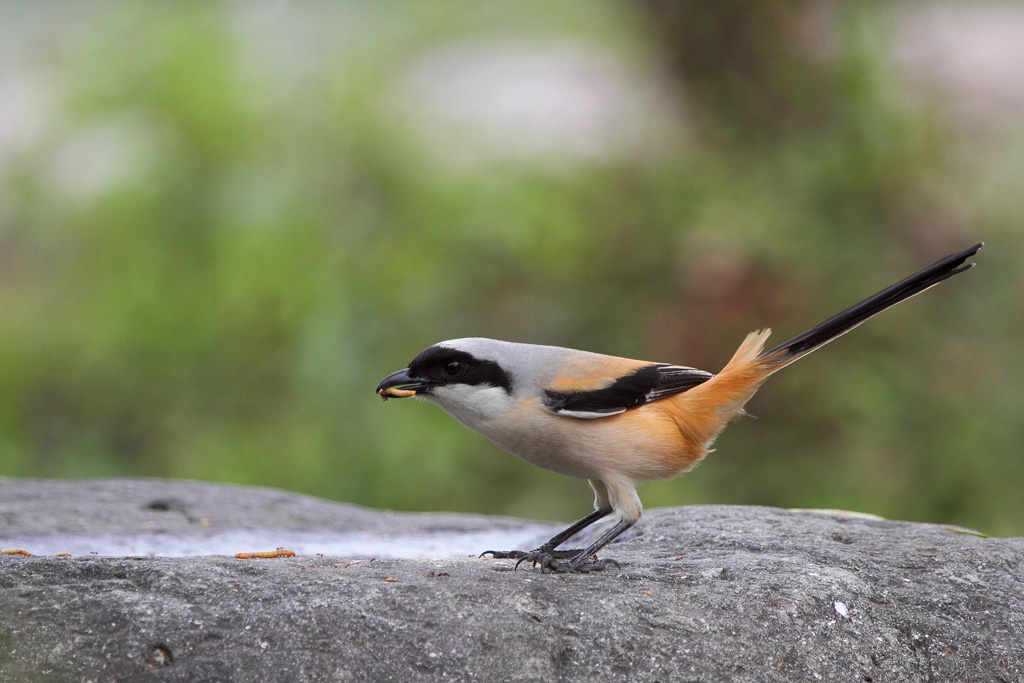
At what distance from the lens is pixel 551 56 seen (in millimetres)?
9008

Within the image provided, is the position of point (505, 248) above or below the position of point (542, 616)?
above

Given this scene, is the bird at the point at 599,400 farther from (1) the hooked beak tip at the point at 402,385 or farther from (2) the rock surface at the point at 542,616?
(2) the rock surface at the point at 542,616

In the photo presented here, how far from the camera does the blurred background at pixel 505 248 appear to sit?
19.7 ft

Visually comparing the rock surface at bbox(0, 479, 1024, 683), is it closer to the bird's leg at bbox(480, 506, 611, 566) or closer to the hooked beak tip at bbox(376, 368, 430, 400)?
the bird's leg at bbox(480, 506, 611, 566)

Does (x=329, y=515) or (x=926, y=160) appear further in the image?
(x=926, y=160)

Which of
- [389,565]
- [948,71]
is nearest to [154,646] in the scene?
[389,565]

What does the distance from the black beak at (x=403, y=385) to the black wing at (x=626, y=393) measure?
0.39m

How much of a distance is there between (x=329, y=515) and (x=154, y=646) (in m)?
2.18

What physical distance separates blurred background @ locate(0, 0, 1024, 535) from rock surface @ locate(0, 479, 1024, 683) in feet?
9.03

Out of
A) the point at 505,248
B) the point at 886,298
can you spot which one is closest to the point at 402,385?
the point at 886,298

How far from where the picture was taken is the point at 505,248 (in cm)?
660

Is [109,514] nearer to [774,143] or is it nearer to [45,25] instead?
[774,143]

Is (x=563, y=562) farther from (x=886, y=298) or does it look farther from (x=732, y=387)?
(x=886, y=298)

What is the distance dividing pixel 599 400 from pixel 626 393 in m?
0.12
